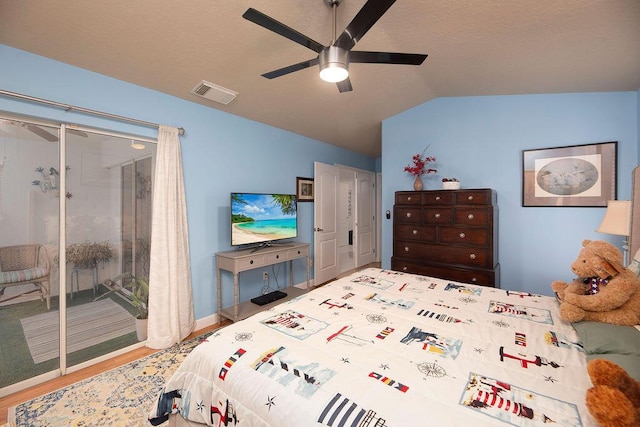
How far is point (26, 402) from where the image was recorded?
1.91m

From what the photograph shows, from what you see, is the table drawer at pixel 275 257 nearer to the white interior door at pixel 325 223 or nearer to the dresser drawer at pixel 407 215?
the white interior door at pixel 325 223

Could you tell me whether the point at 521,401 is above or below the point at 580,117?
below

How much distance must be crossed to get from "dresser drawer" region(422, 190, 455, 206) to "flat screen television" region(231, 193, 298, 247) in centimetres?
176

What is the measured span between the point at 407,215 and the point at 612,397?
265 centimetres

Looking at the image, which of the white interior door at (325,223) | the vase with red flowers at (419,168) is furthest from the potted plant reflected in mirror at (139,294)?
the vase with red flowers at (419,168)

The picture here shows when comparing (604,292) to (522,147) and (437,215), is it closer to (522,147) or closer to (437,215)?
(437,215)

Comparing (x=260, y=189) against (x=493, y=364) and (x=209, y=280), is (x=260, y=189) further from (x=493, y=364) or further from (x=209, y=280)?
(x=493, y=364)

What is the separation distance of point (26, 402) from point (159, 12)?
2832 millimetres

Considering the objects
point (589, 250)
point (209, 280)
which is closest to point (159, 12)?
point (209, 280)

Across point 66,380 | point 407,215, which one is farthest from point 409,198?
point 66,380

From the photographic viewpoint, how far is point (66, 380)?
2182mm

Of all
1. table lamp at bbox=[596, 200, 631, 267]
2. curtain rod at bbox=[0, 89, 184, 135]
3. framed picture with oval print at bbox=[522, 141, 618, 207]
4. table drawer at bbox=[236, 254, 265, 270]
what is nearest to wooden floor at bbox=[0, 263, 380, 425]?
table drawer at bbox=[236, 254, 265, 270]

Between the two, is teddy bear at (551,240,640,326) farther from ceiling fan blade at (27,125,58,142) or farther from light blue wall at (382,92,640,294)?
ceiling fan blade at (27,125,58,142)

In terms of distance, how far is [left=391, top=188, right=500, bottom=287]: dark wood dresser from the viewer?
286 cm
